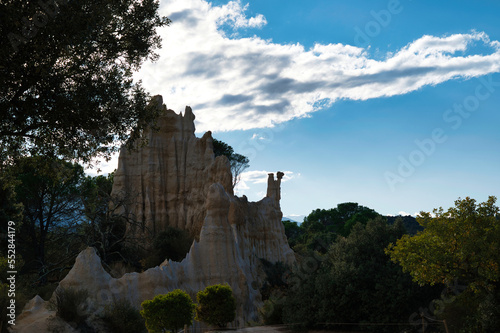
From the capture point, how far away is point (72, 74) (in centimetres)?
1305

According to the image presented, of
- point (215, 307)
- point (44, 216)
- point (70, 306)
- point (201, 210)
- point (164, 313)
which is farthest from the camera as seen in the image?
point (201, 210)

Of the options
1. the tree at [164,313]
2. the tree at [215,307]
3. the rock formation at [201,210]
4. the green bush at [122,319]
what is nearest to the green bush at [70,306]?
the green bush at [122,319]

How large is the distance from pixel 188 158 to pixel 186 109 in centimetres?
533

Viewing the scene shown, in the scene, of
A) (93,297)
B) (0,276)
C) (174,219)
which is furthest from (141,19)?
(174,219)

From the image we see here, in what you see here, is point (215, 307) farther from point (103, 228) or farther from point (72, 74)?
point (103, 228)

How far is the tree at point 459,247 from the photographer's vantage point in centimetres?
1255

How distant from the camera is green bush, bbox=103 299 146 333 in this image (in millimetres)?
17286

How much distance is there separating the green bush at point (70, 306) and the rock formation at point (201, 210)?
18.7 feet

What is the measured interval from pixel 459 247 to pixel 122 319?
12219 millimetres

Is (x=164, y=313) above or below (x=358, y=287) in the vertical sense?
below

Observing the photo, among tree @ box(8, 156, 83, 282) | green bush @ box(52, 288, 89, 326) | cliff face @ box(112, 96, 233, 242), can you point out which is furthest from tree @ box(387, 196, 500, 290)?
cliff face @ box(112, 96, 233, 242)

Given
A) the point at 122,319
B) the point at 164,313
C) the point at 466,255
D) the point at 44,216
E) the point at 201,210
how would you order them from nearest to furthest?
the point at 466,255, the point at 164,313, the point at 122,319, the point at 44,216, the point at 201,210

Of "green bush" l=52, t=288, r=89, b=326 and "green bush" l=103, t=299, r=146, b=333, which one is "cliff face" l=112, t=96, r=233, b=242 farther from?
"green bush" l=52, t=288, r=89, b=326

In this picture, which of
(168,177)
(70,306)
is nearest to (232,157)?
(168,177)
